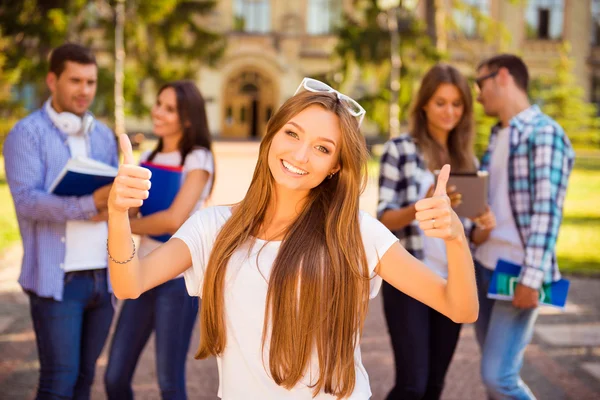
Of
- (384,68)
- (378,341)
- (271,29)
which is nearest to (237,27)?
(271,29)

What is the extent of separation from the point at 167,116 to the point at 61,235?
87 centimetres

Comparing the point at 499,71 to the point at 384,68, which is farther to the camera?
the point at 384,68

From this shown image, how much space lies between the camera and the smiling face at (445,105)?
3.88m

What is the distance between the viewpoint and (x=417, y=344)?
361 centimetres

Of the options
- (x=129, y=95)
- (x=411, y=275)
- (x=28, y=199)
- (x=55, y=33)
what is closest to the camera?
(x=411, y=275)

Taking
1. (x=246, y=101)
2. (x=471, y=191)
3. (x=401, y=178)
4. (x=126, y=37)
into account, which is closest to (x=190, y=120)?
(x=401, y=178)

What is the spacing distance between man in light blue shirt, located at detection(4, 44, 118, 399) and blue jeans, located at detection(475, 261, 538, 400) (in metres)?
1.78

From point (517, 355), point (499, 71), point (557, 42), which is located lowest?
point (517, 355)

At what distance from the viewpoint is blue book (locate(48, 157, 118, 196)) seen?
10.9 ft

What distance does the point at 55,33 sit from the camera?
17297 mm

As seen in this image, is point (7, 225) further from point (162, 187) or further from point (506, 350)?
point (506, 350)

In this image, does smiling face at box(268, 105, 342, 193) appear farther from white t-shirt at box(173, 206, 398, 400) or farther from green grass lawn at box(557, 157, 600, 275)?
green grass lawn at box(557, 157, 600, 275)

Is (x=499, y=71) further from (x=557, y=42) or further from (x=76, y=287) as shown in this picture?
(x=557, y=42)

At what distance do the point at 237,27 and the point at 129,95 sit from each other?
24.2m
